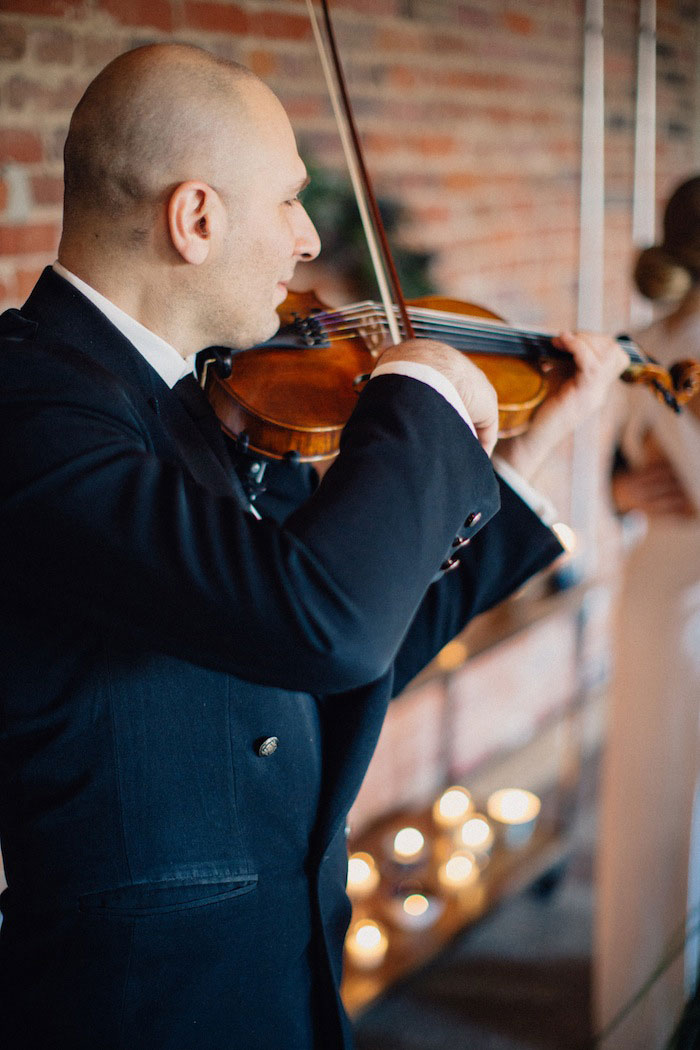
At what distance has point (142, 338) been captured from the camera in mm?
916

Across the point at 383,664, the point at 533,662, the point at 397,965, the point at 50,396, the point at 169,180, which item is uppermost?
the point at 169,180

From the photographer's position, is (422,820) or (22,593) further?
(422,820)

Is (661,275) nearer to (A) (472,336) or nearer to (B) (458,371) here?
(A) (472,336)

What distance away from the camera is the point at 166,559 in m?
0.72

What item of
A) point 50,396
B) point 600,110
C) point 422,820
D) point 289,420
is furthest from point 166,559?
point 600,110

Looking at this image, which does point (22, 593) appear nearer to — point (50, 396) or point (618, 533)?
point (50, 396)

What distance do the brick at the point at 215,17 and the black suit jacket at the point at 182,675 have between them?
1.11m

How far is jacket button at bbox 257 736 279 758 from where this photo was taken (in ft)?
3.07

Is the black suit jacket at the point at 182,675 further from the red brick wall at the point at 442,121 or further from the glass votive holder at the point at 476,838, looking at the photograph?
the glass votive holder at the point at 476,838

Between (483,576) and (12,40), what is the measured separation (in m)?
1.09

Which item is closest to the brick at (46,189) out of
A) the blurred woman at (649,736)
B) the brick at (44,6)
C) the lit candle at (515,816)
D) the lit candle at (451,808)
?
the brick at (44,6)

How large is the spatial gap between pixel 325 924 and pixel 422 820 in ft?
5.80

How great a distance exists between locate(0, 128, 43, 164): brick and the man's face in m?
0.75

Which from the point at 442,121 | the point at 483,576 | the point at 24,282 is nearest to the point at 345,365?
the point at 483,576
